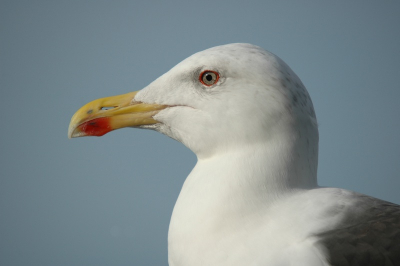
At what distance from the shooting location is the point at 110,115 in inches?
93.0

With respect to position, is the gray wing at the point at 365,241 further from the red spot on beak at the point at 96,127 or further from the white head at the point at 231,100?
the red spot on beak at the point at 96,127

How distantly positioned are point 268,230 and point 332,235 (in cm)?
25

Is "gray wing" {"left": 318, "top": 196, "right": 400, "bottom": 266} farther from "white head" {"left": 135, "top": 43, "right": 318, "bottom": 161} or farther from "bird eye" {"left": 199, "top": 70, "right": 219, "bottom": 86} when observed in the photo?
"bird eye" {"left": 199, "top": 70, "right": 219, "bottom": 86}

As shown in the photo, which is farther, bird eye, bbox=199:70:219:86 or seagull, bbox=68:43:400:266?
bird eye, bbox=199:70:219:86

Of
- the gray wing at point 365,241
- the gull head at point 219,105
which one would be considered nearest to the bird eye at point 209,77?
the gull head at point 219,105

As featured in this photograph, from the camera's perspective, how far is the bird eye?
217 cm

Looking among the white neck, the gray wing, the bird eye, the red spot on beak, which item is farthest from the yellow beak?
the gray wing

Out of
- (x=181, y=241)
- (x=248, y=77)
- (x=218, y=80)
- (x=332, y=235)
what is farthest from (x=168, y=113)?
(x=332, y=235)

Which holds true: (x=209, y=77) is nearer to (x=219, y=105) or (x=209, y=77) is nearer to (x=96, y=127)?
(x=219, y=105)

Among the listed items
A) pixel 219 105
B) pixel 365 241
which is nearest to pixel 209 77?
pixel 219 105

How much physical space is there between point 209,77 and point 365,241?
1018 mm

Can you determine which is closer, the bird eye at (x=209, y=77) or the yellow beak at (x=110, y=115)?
the bird eye at (x=209, y=77)

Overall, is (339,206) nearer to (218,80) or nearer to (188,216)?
(188,216)

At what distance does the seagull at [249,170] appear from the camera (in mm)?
1759
